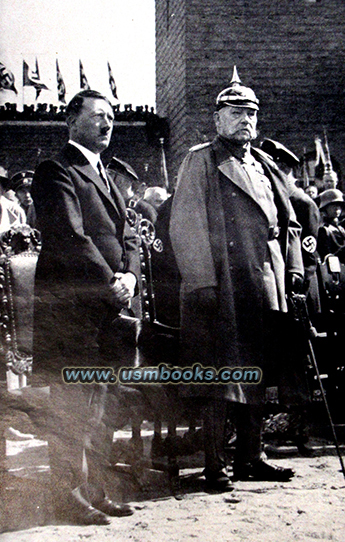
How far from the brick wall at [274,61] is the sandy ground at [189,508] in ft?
15.3

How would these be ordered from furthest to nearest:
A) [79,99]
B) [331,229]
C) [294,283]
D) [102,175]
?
1. [331,229]
2. [294,283]
3. [102,175]
4. [79,99]

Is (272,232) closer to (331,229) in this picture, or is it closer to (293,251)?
(293,251)

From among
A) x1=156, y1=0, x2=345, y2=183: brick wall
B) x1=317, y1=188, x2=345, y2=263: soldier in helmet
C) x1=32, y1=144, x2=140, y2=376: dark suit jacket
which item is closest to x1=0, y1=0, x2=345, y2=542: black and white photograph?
x1=32, y1=144, x2=140, y2=376: dark suit jacket

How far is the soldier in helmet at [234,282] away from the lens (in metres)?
2.87

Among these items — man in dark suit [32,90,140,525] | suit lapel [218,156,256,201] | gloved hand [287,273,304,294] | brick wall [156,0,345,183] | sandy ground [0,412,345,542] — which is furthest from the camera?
brick wall [156,0,345,183]

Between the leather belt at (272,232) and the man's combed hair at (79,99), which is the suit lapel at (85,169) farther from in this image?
the leather belt at (272,232)

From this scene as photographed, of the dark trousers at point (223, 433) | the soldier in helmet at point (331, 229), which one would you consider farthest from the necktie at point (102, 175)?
the soldier in helmet at point (331, 229)

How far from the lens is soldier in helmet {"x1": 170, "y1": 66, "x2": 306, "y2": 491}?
2865 mm

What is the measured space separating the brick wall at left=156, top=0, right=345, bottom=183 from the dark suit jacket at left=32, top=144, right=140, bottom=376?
443 centimetres

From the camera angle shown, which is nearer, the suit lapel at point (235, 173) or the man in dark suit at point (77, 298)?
the man in dark suit at point (77, 298)

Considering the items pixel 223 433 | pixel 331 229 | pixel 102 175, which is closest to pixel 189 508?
pixel 223 433

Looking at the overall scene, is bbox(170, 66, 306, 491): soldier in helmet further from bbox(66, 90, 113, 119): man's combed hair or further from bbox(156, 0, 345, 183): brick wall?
bbox(156, 0, 345, 183): brick wall

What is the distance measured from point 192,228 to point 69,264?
2.26 feet

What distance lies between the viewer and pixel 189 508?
2559 millimetres
